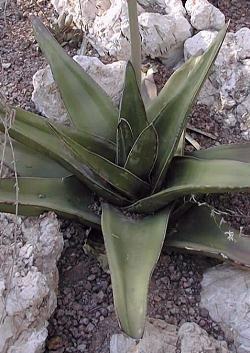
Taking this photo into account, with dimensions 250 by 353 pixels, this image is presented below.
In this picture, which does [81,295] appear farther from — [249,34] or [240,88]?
[249,34]

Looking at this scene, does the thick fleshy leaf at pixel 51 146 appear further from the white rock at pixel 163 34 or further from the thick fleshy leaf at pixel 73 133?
the white rock at pixel 163 34

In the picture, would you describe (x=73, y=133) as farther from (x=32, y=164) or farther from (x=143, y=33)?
(x=143, y=33)

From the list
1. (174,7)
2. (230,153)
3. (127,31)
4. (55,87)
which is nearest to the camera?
(230,153)

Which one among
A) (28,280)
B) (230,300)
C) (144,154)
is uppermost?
(144,154)

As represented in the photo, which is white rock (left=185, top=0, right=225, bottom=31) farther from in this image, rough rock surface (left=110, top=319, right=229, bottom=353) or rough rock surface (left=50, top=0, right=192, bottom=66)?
rough rock surface (left=110, top=319, right=229, bottom=353)

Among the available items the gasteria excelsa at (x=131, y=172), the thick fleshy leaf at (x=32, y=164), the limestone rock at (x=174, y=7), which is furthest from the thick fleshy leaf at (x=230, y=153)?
the limestone rock at (x=174, y=7)

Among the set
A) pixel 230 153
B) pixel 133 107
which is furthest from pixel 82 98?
pixel 230 153

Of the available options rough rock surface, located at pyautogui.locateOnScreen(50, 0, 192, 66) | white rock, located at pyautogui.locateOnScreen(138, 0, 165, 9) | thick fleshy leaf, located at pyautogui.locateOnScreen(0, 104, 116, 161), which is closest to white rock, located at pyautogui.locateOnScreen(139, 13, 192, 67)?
rough rock surface, located at pyautogui.locateOnScreen(50, 0, 192, 66)
